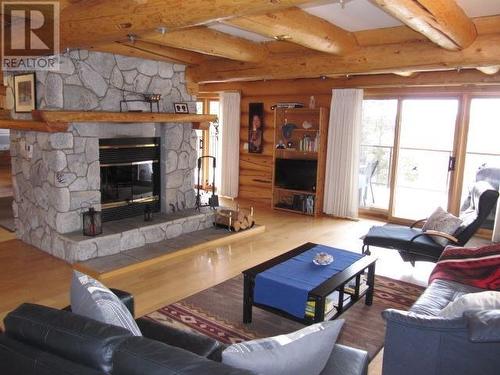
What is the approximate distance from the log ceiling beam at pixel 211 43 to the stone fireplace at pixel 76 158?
1.00m

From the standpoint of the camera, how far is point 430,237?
4340 mm

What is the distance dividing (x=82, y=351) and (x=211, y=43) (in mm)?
3817

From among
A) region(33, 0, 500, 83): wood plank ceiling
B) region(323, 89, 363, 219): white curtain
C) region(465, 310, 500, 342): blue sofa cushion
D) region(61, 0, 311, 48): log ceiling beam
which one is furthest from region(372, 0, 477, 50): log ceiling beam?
region(323, 89, 363, 219): white curtain

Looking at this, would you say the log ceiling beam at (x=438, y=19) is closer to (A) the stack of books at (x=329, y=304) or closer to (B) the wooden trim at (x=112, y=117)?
(A) the stack of books at (x=329, y=304)

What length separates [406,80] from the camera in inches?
237

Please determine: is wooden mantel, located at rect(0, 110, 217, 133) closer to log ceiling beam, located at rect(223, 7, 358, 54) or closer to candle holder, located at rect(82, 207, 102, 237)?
candle holder, located at rect(82, 207, 102, 237)

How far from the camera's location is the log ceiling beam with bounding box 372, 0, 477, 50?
8.92 ft

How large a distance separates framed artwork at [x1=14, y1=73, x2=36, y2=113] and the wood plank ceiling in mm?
817

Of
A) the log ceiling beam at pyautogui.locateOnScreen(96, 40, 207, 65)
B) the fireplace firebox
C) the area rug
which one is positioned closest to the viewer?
the area rug

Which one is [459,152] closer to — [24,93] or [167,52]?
[167,52]

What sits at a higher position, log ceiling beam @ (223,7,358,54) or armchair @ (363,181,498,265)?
log ceiling beam @ (223,7,358,54)

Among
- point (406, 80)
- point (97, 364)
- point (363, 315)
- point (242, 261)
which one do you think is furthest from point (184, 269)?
point (406, 80)

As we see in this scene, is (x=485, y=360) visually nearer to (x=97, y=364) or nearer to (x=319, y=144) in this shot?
(x=97, y=364)

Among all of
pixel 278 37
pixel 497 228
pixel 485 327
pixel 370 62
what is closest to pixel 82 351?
pixel 485 327
